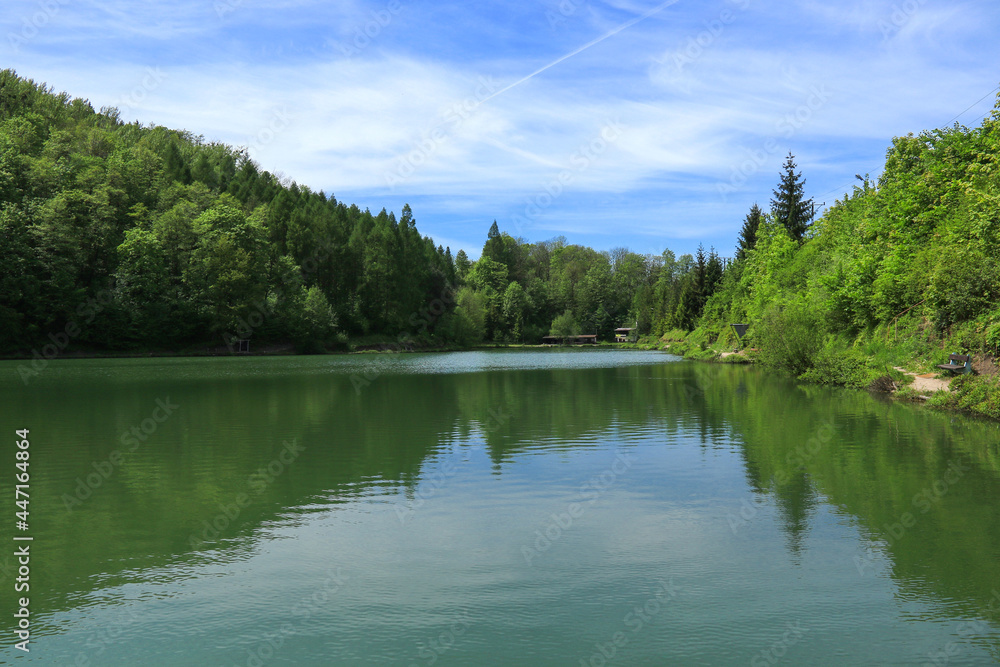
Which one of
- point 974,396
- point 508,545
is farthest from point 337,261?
point 508,545

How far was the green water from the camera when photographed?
6.46 metres

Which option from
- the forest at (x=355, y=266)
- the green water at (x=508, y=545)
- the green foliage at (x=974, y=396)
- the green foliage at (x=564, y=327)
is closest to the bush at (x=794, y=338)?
the forest at (x=355, y=266)

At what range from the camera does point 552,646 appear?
6.32m

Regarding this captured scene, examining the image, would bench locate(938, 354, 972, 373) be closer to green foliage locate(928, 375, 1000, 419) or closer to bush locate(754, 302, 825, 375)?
green foliage locate(928, 375, 1000, 419)

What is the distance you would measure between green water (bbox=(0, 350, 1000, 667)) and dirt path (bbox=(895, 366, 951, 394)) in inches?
221

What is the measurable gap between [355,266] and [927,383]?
90.3 meters

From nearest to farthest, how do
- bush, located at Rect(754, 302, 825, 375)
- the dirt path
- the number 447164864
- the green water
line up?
1. the green water
2. the number 447164864
3. the dirt path
4. bush, located at Rect(754, 302, 825, 375)

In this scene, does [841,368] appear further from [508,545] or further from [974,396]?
[508,545]

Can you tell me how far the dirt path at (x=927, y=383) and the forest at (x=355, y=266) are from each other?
93 centimetres

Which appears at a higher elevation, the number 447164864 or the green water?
the number 447164864

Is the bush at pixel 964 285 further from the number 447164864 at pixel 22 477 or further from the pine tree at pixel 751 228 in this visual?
the pine tree at pixel 751 228

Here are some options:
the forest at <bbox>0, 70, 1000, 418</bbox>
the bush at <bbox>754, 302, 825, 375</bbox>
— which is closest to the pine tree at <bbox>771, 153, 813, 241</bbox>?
the forest at <bbox>0, 70, 1000, 418</bbox>

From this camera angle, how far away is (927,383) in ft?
85.0

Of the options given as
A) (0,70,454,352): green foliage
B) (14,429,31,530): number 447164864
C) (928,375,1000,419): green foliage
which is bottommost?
(14,429,31,530): number 447164864
